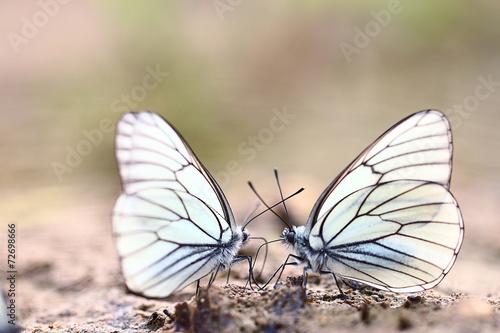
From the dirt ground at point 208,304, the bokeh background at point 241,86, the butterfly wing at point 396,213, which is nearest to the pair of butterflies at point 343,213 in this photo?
the butterfly wing at point 396,213

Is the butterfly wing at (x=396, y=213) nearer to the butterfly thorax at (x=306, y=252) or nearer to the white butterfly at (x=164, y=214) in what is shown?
the butterfly thorax at (x=306, y=252)

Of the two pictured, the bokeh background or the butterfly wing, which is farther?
the bokeh background

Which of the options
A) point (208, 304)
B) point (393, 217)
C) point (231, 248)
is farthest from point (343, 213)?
point (208, 304)

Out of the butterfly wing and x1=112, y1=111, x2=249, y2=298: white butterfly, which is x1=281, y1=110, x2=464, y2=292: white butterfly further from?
x1=112, y1=111, x2=249, y2=298: white butterfly

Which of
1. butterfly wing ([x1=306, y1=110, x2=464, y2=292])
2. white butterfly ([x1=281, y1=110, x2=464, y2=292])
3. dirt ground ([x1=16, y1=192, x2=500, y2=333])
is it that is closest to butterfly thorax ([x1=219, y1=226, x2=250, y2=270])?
dirt ground ([x1=16, y1=192, x2=500, y2=333])

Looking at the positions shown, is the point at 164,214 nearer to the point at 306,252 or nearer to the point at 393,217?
the point at 306,252

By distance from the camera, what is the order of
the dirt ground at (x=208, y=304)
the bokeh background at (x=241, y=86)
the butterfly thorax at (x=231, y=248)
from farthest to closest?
the bokeh background at (x=241, y=86)
the butterfly thorax at (x=231, y=248)
the dirt ground at (x=208, y=304)

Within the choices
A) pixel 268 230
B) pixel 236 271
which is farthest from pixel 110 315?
pixel 268 230
